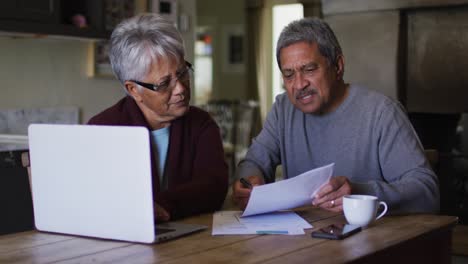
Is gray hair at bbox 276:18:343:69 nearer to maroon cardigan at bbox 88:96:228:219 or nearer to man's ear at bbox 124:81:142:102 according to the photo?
maroon cardigan at bbox 88:96:228:219

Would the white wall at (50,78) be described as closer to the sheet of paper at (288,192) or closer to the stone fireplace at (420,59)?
the stone fireplace at (420,59)

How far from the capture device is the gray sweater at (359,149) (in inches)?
75.2

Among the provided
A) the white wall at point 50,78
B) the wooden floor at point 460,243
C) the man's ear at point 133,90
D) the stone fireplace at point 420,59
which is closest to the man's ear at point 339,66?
the man's ear at point 133,90

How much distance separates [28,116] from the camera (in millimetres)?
3857

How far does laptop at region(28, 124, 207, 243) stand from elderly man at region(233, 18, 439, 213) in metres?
0.50

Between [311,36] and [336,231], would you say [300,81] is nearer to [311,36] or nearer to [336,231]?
[311,36]

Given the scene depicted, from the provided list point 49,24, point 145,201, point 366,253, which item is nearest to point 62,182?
point 145,201

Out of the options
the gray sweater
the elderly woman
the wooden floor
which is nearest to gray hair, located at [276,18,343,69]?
the gray sweater

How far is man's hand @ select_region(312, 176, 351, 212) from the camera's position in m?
1.74

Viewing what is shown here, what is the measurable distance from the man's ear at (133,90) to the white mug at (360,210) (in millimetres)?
675

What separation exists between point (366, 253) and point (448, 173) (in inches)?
88.4

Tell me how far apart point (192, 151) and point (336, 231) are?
0.62m

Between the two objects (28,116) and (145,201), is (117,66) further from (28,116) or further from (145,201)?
(28,116)

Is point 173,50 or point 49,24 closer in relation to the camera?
point 173,50
